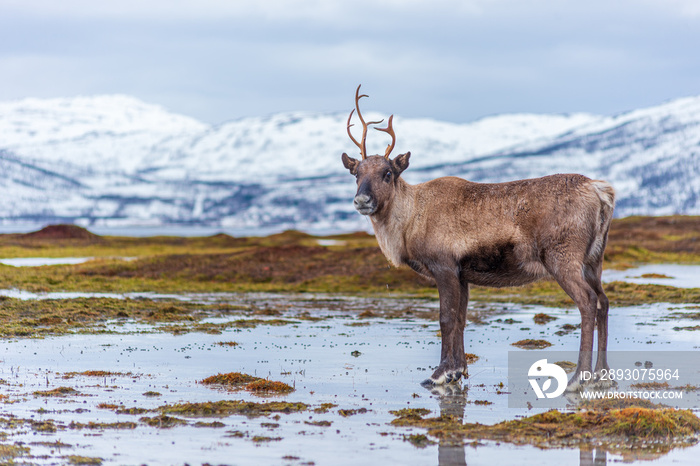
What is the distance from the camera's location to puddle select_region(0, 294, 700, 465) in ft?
28.8

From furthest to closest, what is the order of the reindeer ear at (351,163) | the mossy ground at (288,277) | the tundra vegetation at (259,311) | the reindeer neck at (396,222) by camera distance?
the mossy ground at (288,277) < the reindeer ear at (351,163) < the reindeer neck at (396,222) < the tundra vegetation at (259,311)

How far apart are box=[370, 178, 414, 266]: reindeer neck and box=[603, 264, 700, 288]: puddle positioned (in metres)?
21.7

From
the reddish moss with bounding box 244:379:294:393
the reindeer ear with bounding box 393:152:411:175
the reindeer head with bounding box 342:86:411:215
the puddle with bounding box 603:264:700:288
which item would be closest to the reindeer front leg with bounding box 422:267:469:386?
the reindeer head with bounding box 342:86:411:215

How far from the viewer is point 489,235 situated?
1354cm

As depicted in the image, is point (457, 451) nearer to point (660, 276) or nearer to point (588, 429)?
point (588, 429)

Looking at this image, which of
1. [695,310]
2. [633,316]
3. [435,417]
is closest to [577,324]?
[633,316]

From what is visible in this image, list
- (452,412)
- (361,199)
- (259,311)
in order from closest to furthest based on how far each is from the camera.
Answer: (452,412)
(361,199)
(259,311)

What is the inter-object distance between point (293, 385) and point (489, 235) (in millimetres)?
3825

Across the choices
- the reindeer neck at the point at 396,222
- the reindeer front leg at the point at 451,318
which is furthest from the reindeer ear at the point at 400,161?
the reindeer front leg at the point at 451,318

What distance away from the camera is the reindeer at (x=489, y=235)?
1300cm

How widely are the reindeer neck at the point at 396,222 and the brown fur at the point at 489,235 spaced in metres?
0.02

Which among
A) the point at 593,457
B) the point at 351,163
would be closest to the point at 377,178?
the point at 351,163

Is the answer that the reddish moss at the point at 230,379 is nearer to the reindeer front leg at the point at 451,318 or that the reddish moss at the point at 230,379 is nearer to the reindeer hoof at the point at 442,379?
the reindeer hoof at the point at 442,379

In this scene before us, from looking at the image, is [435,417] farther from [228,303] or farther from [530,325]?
[228,303]
